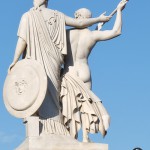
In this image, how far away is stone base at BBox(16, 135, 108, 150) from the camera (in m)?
12.8

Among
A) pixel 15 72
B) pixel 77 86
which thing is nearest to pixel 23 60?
pixel 15 72

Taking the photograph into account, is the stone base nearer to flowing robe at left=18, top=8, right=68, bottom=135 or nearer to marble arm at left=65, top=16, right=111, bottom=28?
flowing robe at left=18, top=8, right=68, bottom=135

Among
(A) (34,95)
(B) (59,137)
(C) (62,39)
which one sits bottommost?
(B) (59,137)

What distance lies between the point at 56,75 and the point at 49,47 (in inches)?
24.0

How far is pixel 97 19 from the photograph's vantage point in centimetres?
1445

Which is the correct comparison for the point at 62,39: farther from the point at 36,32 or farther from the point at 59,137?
the point at 59,137

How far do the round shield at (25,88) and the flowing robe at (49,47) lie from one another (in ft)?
0.99

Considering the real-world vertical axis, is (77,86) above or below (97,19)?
below

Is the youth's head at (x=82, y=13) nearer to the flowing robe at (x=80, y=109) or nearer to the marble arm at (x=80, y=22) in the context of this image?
the marble arm at (x=80, y=22)

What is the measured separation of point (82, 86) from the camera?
13875 millimetres

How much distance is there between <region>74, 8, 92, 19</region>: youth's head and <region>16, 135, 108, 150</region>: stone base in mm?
2843

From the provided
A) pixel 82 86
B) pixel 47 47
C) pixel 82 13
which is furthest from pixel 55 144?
pixel 82 13

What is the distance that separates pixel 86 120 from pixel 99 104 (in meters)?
0.44

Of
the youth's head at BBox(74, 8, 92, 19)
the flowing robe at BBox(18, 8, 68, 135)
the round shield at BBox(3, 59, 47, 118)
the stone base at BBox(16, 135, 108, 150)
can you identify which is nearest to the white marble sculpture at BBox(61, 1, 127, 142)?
the youth's head at BBox(74, 8, 92, 19)
